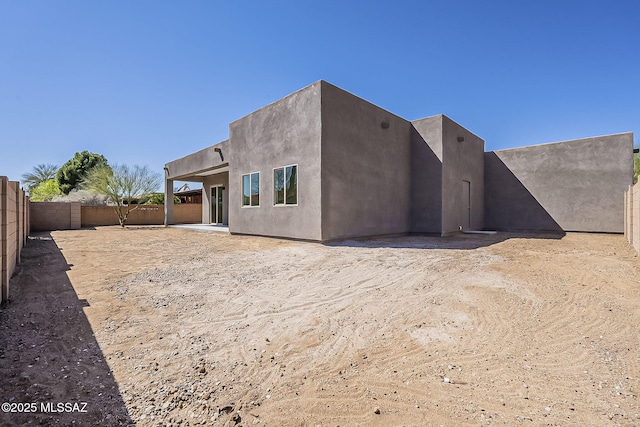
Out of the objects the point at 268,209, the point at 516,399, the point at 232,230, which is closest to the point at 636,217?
the point at 516,399

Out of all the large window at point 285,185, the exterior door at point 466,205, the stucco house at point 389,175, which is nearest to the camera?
the stucco house at point 389,175

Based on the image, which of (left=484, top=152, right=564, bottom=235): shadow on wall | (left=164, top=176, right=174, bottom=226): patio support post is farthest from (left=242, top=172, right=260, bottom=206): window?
(left=484, top=152, right=564, bottom=235): shadow on wall

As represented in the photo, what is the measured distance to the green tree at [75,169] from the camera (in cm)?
2819

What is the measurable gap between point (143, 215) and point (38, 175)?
70.4 ft

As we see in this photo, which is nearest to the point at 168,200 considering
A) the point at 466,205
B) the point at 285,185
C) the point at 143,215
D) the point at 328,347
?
the point at 143,215

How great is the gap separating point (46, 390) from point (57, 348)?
732 millimetres

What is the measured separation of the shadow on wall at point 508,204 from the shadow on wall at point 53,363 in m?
16.0

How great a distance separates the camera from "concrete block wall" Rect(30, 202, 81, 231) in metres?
15.4

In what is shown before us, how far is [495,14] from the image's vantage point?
874 cm

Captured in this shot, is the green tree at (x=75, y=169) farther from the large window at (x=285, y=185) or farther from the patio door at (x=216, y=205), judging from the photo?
the large window at (x=285, y=185)

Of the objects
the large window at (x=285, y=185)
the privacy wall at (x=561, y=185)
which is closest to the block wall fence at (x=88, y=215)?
the large window at (x=285, y=185)

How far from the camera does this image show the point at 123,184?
19.0 meters

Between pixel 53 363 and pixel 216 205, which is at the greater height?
pixel 216 205

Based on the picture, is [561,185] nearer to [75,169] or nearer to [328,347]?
[328,347]
